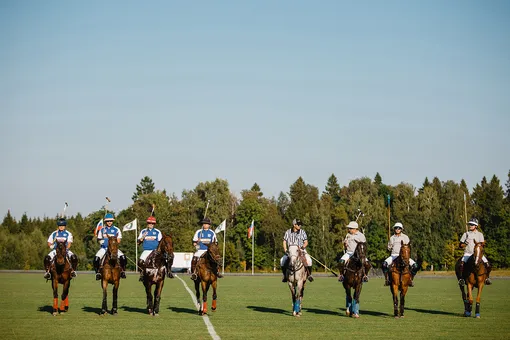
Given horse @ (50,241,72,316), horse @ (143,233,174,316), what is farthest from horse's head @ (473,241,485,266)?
horse @ (50,241,72,316)

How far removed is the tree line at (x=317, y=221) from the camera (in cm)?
10575

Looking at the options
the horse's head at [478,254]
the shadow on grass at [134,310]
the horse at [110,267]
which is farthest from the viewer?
the shadow on grass at [134,310]

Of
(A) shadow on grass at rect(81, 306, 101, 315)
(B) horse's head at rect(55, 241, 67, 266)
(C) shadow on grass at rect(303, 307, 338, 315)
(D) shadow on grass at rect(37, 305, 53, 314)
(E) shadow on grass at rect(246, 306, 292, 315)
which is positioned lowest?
(D) shadow on grass at rect(37, 305, 53, 314)

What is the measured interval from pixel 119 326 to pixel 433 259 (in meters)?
87.9

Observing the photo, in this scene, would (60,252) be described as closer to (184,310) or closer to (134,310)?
(134,310)

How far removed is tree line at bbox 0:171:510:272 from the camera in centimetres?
10575

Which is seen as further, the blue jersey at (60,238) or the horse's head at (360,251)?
the blue jersey at (60,238)

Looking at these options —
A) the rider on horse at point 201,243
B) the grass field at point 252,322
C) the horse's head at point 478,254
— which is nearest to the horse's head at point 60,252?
the grass field at point 252,322

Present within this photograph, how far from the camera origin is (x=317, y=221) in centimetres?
11638

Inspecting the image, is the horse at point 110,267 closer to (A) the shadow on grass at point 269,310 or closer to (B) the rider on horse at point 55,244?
(B) the rider on horse at point 55,244

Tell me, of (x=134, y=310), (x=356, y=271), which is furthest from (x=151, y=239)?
(x=356, y=271)

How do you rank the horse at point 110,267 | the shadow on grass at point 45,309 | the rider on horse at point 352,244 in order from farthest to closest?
the shadow on grass at point 45,309, the rider on horse at point 352,244, the horse at point 110,267

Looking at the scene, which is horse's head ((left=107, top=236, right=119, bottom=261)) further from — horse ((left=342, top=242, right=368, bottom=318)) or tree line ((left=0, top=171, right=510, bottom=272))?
tree line ((left=0, top=171, right=510, bottom=272))

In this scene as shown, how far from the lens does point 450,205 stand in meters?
116
